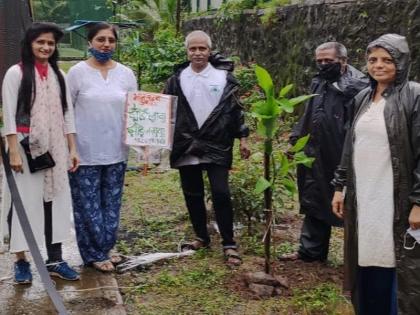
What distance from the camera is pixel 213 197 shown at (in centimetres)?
467

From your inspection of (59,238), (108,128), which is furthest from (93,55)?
(59,238)

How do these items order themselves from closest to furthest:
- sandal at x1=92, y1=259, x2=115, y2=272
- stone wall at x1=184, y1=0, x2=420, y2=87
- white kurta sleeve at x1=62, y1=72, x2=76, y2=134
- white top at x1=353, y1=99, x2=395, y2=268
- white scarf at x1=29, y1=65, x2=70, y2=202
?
white top at x1=353, y1=99, x2=395, y2=268, white scarf at x1=29, y1=65, x2=70, y2=202, white kurta sleeve at x1=62, y1=72, x2=76, y2=134, sandal at x1=92, y1=259, x2=115, y2=272, stone wall at x1=184, y1=0, x2=420, y2=87

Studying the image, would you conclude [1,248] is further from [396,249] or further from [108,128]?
[396,249]

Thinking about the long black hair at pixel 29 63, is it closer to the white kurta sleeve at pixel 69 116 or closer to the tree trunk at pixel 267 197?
the white kurta sleeve at pixel 69 116

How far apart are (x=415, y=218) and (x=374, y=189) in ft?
0.84

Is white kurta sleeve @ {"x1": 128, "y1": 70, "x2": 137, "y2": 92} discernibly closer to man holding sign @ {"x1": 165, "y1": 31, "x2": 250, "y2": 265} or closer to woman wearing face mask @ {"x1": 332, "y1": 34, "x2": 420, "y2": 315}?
man holding sign @ {"x1": 165, "y1": 31, "x2": 250, "y2": 265}

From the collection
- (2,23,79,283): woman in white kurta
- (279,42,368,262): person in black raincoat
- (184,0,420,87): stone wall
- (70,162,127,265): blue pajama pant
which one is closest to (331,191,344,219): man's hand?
(279,42,368,262): person in black raincoat

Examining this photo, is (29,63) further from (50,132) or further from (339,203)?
(339,203)

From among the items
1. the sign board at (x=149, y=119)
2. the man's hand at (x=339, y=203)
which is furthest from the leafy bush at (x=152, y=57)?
the man's hand at (x=339, y=203)

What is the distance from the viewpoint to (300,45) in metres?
9.94

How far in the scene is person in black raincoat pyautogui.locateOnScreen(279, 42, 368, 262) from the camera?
4.23 metres

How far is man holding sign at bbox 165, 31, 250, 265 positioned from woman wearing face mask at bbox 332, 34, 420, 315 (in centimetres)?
147

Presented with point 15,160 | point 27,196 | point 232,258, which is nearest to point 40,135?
point 15,160

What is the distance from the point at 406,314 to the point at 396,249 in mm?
324
